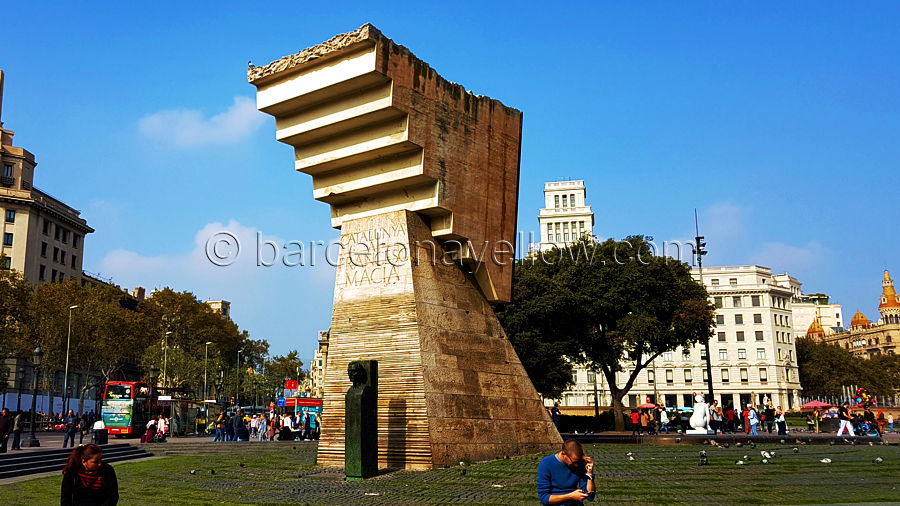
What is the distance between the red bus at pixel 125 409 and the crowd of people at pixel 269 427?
4440mm

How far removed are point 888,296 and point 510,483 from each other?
8357 inches

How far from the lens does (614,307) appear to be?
41219 mm

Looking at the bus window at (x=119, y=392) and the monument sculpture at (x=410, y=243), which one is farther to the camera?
the bus window at (x=119, y=392)

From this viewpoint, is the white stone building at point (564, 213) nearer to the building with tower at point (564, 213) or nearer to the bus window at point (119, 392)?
the building with tower at point (564, 213)

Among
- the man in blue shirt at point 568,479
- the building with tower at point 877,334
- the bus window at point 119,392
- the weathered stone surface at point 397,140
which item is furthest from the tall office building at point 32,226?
the building with tower at point 877,334

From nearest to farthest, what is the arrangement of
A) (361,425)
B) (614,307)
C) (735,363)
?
(361,425) < (614,307) < (735,363)

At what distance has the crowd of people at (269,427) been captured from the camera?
37594 millimetres

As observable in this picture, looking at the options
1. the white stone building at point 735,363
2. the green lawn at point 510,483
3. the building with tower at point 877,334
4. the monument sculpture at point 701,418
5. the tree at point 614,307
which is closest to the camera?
the green lawn at point 510,483

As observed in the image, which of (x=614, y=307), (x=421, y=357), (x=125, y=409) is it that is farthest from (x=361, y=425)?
(x=125, y=409)

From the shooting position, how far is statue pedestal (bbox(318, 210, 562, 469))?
56.5ft

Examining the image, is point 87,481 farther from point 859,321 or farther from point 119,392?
point 859,321

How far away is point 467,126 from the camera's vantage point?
20.1 metres

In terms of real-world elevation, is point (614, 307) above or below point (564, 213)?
below

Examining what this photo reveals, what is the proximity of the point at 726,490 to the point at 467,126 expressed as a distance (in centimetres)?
1162
